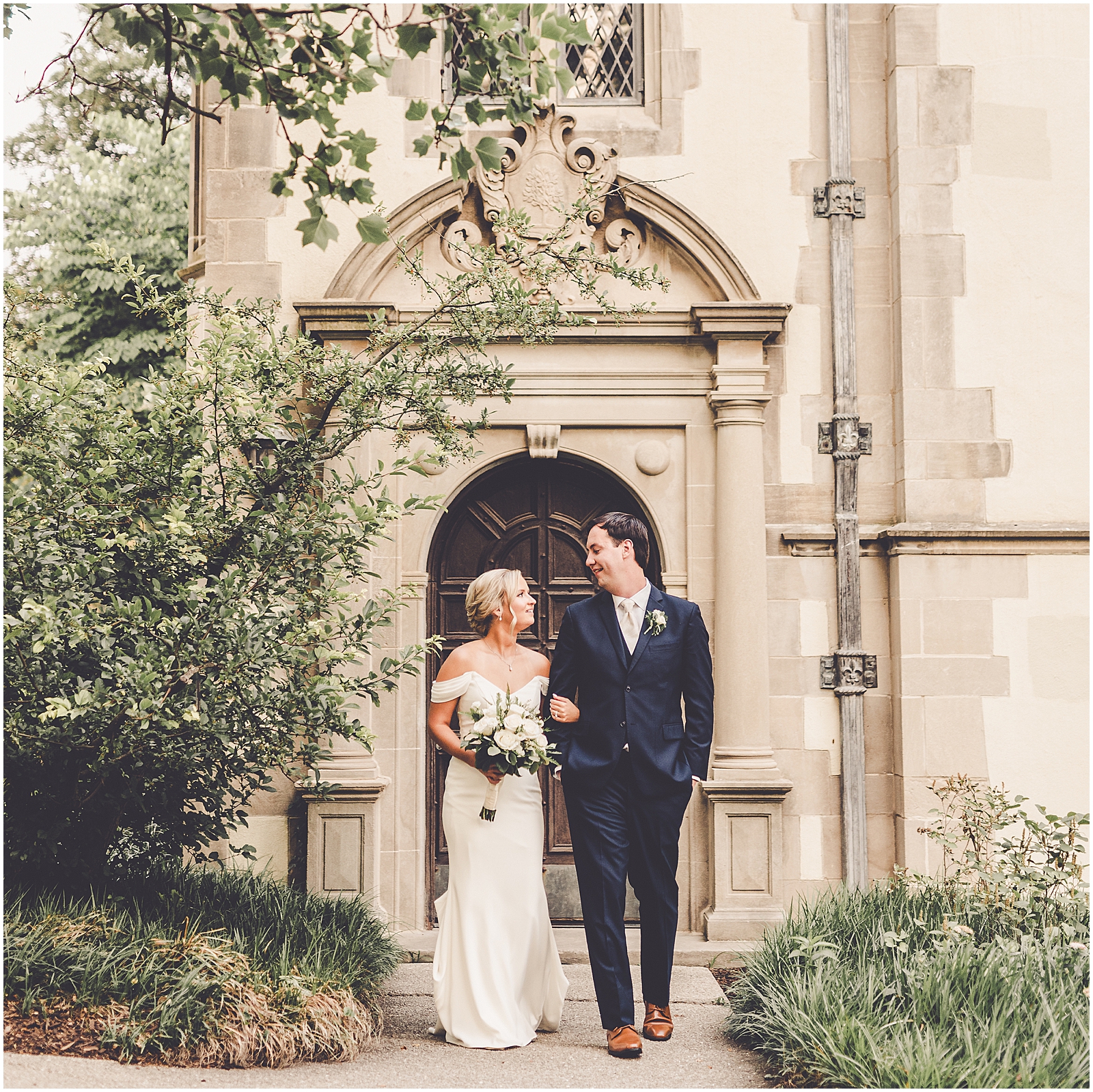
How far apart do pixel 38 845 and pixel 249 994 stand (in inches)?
49.4

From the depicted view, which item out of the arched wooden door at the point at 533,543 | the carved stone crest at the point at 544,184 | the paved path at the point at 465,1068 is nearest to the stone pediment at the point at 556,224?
the carved stone crest at the point at 544,184

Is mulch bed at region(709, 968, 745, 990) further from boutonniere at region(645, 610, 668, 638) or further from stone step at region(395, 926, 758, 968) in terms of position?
boutonniere at region(645, 610, 668, 638)

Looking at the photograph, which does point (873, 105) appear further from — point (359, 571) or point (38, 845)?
point (38, 845)

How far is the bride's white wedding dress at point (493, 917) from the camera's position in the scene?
14.1ft

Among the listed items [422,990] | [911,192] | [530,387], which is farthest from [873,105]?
[422,990]

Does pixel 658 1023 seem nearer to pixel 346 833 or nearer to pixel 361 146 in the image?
pixel 346 833

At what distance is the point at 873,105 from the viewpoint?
6.64 metres

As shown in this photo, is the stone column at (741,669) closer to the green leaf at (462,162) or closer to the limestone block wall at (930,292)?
the limestone block wall at (930,292)

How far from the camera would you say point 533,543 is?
22.2 feet

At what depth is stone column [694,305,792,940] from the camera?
20.2ft

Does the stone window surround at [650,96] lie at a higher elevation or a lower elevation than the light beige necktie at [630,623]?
higher

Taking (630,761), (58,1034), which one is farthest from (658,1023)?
(58,1034)

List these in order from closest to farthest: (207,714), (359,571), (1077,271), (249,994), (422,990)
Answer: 1. (249,994)
2. (207,714)
3. (359,571)
4. (422,990)
5. (1077,271)

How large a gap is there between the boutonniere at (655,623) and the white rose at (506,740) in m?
0.72
